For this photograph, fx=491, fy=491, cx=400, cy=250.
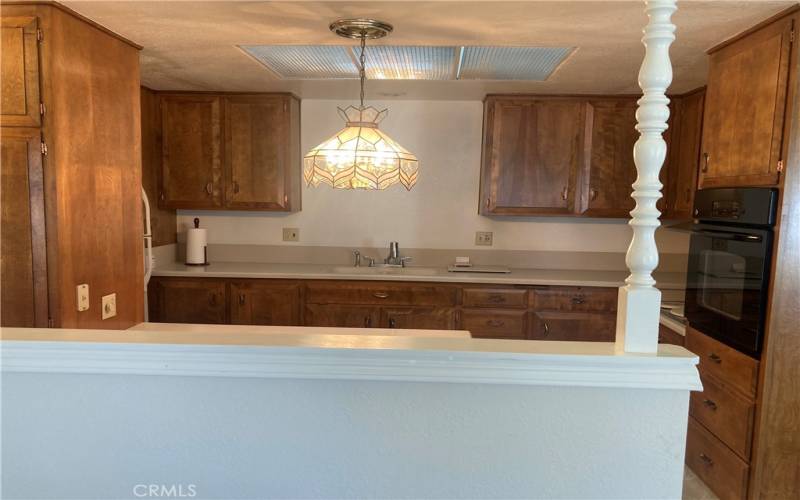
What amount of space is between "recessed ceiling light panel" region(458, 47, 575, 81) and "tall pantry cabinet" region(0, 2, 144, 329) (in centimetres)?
169

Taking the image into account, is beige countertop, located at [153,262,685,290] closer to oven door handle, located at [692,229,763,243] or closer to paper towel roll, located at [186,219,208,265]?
paper towel roll, located at [186,219,208,265]

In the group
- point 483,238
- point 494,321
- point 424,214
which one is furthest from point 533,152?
point 494,321

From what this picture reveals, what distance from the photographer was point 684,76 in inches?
111

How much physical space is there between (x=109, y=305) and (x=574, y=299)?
267 centimetres

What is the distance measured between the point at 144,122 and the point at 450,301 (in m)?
2.42

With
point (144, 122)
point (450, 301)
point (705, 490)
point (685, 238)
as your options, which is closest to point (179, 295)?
point (144, 122)

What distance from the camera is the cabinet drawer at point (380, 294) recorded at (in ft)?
10.8

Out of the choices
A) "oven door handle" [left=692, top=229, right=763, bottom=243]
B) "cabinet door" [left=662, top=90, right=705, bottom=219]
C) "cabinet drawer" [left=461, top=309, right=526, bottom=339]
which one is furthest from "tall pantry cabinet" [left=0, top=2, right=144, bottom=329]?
"cabinet door" [left=662, top=90, right=705, bottom=219]

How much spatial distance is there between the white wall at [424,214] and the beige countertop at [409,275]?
28 cm

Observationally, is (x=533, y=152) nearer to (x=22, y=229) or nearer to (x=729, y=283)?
(x=729, y=283)

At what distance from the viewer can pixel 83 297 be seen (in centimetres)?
203

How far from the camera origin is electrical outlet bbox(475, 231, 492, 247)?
12.5 feet

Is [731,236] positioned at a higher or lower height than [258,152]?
lower

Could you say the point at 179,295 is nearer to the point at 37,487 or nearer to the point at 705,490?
the point at 37,487
